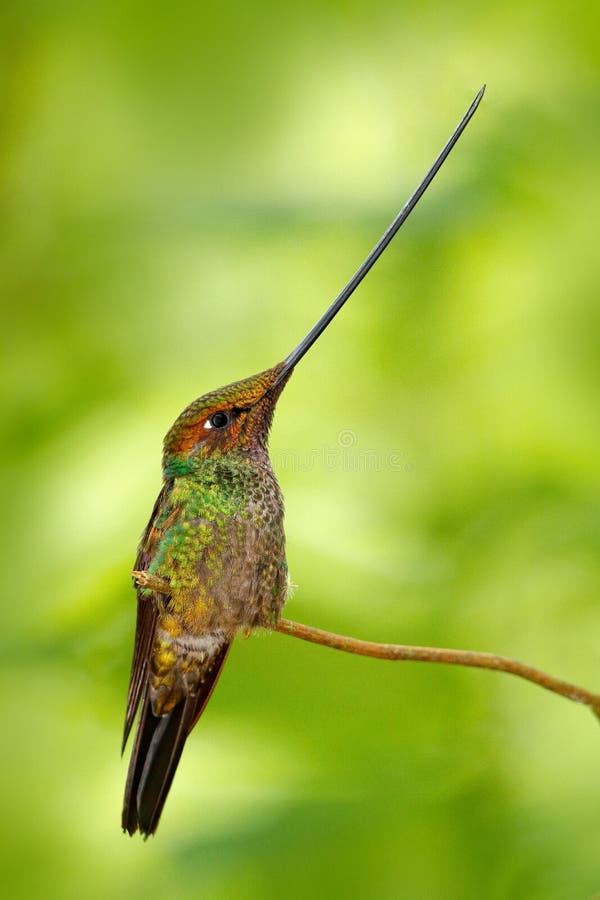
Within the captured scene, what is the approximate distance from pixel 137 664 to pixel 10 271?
1.30 metres

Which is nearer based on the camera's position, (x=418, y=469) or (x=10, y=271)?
(x=418, y=469)

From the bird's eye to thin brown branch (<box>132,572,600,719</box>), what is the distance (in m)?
0.20

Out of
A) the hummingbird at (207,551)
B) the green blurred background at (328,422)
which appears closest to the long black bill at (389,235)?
the hummingbird at (207,551)

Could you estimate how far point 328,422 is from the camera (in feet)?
5.34

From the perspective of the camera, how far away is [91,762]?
1577 millimetres

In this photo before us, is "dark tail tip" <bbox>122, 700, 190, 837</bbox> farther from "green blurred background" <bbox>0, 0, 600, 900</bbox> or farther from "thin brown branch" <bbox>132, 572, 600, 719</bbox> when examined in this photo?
"green blurred background" <bbox>0, 0, 600, 900</bbox>

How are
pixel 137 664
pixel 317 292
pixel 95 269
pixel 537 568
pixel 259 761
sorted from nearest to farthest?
1. pixel 137 664
2. pixel 259 761
3. pixel 537 568
4. pixel 317 292
5. pixel 95 269

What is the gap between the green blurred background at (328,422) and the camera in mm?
1532

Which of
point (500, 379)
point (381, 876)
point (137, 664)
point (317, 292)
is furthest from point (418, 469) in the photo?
point (137, 664)

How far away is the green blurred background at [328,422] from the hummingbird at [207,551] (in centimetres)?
63

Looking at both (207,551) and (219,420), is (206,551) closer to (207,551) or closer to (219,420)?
(207,551)

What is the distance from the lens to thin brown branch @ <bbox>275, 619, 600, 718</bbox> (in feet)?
2.01

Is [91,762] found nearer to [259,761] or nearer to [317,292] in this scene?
[259,761]

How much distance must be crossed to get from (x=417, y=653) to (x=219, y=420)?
307 mm
